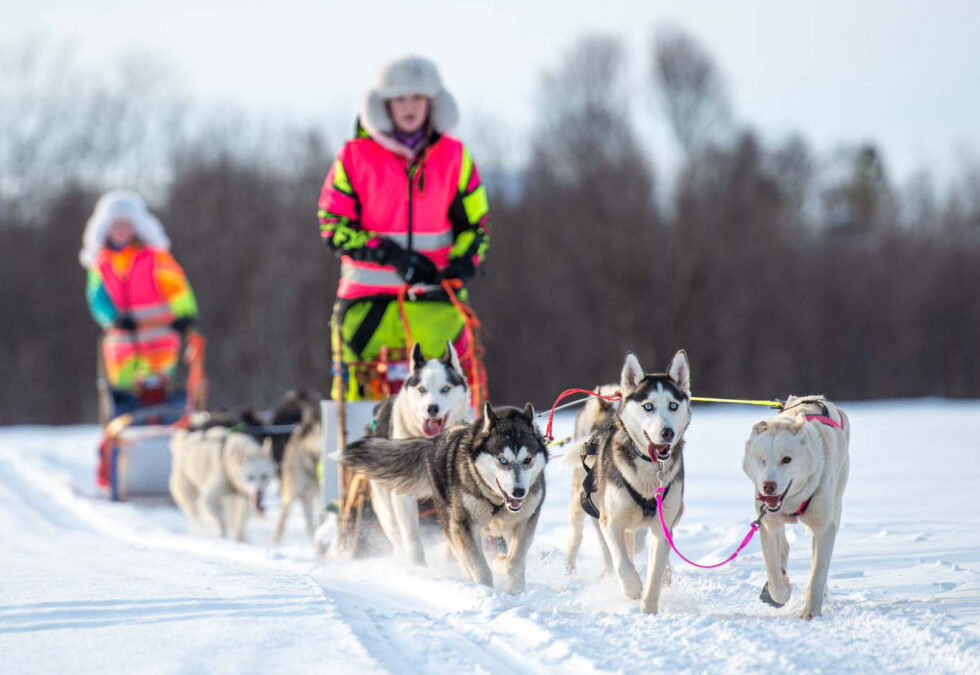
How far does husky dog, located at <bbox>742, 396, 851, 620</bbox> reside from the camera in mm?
→ 3459

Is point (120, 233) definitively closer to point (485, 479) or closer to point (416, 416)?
point (416, 416)

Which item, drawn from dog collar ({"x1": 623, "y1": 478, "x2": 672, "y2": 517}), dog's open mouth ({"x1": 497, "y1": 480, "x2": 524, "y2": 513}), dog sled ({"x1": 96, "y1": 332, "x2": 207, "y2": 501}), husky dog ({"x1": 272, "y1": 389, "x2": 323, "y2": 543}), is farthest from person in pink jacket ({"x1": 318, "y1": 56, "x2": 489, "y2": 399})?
dog sled ({"x1": 96, "y1": 332, "x2": 207, "y2": 501})

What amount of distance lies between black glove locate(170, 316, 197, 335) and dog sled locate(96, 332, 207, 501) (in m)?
0.33

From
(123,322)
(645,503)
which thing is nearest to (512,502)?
(645,503)

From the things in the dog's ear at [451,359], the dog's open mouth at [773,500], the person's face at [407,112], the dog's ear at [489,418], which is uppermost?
the person's face at [407,112]

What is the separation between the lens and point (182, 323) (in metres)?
9.36

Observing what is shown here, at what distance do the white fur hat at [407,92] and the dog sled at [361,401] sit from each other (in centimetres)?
78

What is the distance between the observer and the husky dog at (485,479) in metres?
4.01

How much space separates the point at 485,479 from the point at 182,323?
5868mm

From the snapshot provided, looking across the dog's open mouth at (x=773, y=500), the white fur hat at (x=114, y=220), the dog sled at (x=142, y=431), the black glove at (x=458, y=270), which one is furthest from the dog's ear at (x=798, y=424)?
the white fur hat at (x=114, y=220)

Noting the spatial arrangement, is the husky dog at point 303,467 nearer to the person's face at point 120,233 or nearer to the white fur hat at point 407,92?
the white fur hat at point 407,92

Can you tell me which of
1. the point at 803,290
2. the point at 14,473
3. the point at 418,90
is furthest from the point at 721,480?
the point at 803,290

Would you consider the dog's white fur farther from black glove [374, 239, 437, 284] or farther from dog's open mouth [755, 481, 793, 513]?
dog's open mouth [755, 481, 793, 513]

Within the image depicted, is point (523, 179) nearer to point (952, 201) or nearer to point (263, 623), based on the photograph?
point (952, 201)
